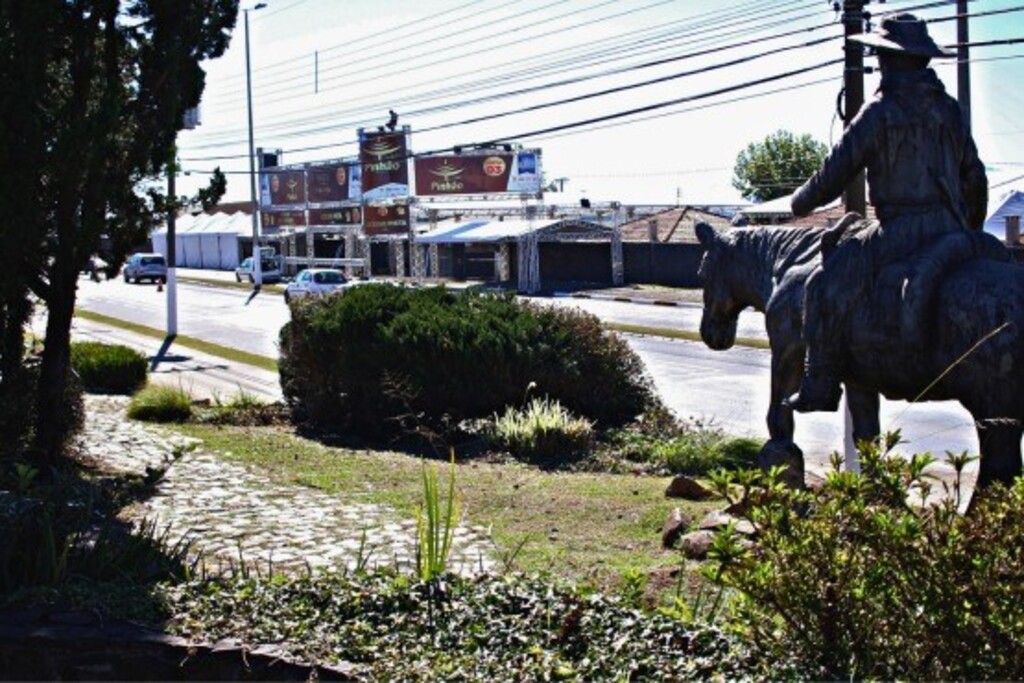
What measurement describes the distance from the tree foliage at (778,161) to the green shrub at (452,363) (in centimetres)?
6846

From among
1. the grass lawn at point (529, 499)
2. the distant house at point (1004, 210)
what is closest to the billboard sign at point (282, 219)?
the distant house at point (1004, 210)

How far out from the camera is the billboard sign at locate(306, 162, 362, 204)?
68688mm

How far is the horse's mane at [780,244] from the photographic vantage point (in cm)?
1082

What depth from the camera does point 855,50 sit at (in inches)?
553

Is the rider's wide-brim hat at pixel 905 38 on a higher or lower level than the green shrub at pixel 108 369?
higher

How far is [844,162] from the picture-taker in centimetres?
Result: 960

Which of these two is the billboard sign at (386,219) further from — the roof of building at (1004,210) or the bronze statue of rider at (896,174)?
the bronze statue of rider at (896,174)

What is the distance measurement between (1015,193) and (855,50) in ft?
94.2

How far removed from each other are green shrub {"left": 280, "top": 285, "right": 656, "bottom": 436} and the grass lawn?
844 mm

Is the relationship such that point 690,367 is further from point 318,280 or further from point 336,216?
point 336,216

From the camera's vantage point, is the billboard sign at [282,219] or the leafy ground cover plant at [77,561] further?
the billboard sign at [282,219]

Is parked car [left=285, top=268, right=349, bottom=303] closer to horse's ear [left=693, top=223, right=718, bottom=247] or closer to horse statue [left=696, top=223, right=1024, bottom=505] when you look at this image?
horse's ear [left=693, top=223, right=718, bottom=247]

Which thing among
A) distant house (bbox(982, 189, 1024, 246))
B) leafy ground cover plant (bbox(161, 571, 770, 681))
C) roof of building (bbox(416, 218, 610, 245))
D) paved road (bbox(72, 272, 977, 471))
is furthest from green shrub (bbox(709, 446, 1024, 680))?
roof of building (bbox(416, 218, 610, 245))

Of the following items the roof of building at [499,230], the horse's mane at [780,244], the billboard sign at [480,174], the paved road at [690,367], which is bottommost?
the paved road at [690,367]
